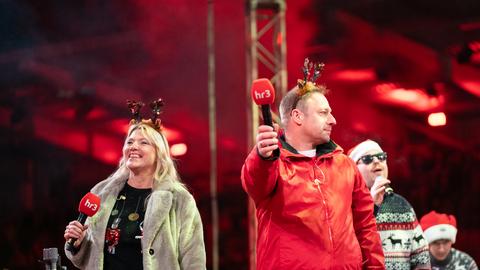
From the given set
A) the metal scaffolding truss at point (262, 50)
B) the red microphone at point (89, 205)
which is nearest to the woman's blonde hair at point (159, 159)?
the red microphone at point (89, 205)

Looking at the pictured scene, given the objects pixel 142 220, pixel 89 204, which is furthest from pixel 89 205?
pixel 142 220

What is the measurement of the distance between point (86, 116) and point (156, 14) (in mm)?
1399

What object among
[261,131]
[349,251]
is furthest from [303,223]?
[261,131]

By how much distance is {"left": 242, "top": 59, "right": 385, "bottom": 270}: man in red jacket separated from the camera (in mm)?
3135

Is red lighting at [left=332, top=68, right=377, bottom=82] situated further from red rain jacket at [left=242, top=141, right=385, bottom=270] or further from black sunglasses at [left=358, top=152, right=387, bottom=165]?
red rain jacket at [left=242, top=141, right=385, bottom=270]

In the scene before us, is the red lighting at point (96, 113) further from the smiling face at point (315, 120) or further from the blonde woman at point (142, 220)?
the smiling face at point (315, 120)

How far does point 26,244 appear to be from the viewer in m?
8.50

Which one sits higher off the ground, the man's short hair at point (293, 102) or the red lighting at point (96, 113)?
the red lighting at point (96, 113)

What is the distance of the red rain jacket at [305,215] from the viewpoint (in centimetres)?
313

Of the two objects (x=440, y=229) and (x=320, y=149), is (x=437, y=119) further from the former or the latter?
(x=320, y=149)

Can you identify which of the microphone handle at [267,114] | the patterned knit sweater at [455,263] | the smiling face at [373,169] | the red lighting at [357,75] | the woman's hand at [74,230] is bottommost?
the patterned knit sweater at [455,263]

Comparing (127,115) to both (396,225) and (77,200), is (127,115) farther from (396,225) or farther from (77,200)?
(396,225)

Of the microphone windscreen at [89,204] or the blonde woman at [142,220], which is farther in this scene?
the blonde woman at [142,220]

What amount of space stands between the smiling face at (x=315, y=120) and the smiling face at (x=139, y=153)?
103cm
